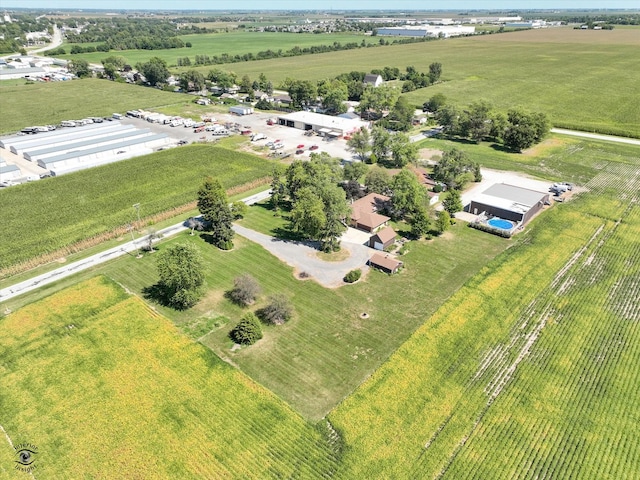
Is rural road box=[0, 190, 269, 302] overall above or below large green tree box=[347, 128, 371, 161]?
below

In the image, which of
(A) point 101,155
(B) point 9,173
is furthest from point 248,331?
(B) point 9,173

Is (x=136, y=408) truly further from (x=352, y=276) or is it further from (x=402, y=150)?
(x=402, y=150)

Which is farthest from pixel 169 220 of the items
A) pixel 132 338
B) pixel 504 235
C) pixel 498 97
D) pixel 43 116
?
pixel 498 97

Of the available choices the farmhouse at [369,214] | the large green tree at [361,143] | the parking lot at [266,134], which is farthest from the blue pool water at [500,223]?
the parking lot at [266,134]

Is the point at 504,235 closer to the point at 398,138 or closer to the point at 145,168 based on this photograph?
the point at 398,138

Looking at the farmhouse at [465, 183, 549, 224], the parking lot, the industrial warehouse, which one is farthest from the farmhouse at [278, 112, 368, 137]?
the farmhouse at [465, 183, 549, 224]

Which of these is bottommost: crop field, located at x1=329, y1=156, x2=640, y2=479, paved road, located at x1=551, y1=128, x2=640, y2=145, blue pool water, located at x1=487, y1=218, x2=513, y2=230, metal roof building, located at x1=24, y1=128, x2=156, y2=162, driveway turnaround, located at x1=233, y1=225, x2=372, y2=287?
paved road, located at x1=551, y1=128, x2=640, y2=145

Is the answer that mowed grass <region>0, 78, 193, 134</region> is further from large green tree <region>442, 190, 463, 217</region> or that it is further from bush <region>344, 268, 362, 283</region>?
bush <region>344, 268, 362, 283</region>

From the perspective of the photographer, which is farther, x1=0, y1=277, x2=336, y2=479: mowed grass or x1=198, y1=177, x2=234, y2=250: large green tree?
x1=198, y1=177, x2=234, y2=250: large green tree
